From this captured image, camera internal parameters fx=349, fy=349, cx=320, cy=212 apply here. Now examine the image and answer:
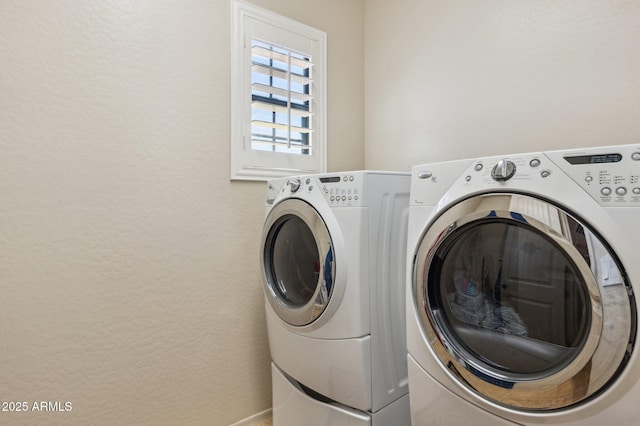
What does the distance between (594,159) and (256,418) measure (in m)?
1.81

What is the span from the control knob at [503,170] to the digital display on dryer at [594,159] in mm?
111

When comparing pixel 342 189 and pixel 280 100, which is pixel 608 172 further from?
pixel 280 100

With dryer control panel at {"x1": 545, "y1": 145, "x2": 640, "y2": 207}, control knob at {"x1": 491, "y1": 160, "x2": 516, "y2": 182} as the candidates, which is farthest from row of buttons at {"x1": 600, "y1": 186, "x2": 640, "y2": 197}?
control knob at {"x1": 491, "y1": 160, "x2": 516, "y2": 182}

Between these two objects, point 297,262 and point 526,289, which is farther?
point 297,262

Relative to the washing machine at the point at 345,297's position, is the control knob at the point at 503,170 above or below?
above

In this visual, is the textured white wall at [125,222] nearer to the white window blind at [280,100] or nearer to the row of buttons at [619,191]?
the white window blind at [280,100]

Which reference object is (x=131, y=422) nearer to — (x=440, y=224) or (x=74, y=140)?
(x=74, y=140)

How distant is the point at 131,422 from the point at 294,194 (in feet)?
3.85

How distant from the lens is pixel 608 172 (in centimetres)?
76

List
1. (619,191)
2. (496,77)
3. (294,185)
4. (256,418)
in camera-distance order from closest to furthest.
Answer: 1. (619,191)
2. (294,185)
3. (496,77)
4. (256,418)

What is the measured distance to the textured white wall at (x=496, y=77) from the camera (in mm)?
1280

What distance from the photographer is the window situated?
173 centimetres

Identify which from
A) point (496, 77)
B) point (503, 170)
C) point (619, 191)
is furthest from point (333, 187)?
point (496, 77)

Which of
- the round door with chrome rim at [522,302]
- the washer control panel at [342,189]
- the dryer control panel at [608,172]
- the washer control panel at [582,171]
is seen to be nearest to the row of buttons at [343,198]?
the washer control panel at [342,189]
